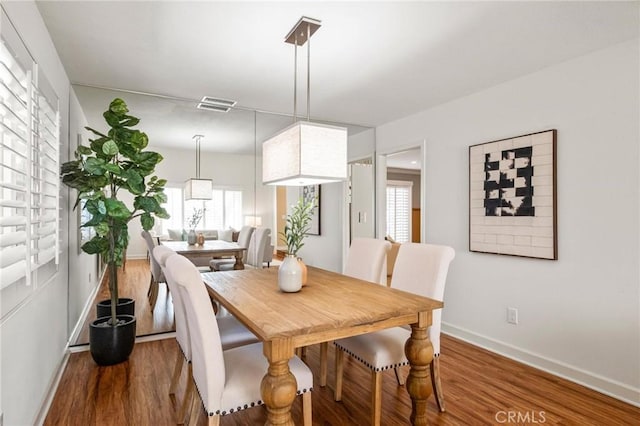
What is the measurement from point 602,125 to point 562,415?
196cm

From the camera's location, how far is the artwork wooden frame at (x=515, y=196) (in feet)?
9.37

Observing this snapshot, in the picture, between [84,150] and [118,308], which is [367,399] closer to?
[118,308]

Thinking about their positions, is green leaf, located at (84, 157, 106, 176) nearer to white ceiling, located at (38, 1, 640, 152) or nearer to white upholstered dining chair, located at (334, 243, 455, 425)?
white ceiling, located at (38, 1, 640, 152)

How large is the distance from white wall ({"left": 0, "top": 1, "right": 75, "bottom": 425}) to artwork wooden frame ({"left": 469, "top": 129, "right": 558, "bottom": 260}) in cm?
338

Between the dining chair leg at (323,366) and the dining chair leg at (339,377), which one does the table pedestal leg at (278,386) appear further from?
the dining chair leg at (323,366)

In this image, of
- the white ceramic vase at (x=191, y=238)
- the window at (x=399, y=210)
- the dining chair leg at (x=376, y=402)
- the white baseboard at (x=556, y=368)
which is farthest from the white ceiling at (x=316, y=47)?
the window at (x=399, y=210)

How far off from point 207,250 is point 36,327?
66.2 inches

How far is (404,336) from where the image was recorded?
218 cm

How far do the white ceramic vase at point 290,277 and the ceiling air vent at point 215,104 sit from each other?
2270 mm

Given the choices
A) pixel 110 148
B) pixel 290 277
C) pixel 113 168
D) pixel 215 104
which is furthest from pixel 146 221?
pixel 290 277

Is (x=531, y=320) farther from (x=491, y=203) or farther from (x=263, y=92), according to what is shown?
(x=263, y=92)

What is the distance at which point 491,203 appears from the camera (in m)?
3.27

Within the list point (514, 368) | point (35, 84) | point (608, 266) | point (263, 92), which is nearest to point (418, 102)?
point (263, 92)

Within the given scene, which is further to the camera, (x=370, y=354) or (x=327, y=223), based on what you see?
(x=327, y=223)
